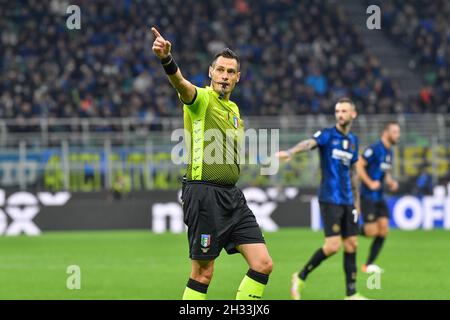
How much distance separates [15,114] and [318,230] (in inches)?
345

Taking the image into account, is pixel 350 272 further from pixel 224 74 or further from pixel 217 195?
pixel 224 74

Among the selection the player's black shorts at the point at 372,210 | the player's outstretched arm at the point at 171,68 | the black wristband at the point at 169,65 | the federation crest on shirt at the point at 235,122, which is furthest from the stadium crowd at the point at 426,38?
the black wristband at the point at 169,65

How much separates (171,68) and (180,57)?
23.6 meters

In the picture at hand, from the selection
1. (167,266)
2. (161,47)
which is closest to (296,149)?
(161,47)

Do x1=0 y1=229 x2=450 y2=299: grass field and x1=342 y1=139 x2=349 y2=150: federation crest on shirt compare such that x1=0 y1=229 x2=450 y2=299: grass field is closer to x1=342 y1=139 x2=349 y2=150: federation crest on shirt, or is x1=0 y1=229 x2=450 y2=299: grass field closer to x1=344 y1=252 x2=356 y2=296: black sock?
x1=344 y1=252 x2=356 y2=296: black sock

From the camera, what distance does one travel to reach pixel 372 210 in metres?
15.4

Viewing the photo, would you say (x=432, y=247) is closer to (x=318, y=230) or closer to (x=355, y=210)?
(x=318, y=230)

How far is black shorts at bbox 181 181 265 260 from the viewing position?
8.09 m

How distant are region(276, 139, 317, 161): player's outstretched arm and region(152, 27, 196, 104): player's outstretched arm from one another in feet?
10.7

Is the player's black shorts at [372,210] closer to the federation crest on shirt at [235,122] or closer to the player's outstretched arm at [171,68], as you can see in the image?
the federation crest on shirt at [235,122]

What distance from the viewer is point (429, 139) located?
1039 inches

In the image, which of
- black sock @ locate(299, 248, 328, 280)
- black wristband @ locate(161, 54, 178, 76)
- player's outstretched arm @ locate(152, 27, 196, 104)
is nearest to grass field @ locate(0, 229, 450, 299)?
black sock @ locate(299, 248, 328, 280)

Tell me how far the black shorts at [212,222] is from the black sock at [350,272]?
133 inches
